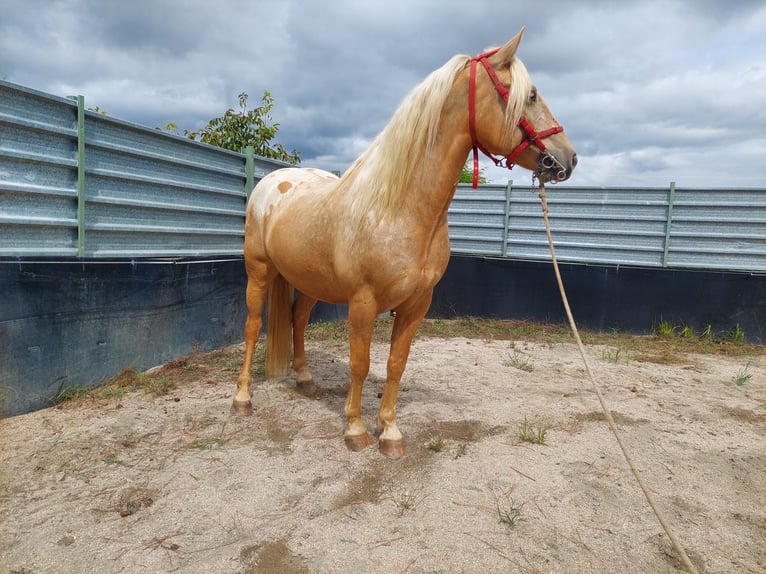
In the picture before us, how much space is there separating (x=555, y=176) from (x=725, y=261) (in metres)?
5.61

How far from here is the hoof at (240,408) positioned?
3.37 meters

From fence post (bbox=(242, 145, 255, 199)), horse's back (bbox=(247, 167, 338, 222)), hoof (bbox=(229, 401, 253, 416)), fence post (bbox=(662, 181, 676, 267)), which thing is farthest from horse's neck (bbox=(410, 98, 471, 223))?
fence post (bbox=(662, 181, 676, 267))

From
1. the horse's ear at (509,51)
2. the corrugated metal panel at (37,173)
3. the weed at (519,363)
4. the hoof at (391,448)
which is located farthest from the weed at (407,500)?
the corrugated metal panel at (37,173)

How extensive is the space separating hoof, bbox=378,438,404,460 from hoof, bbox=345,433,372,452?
4.5 inches

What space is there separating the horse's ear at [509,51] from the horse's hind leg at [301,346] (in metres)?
2.43

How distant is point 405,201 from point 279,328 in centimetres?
198

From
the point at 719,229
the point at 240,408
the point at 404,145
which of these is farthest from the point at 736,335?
the point at 240,408

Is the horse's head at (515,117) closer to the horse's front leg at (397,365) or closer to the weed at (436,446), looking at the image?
the horse's front leg at (397,365)

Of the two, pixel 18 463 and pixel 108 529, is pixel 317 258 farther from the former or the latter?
pixel 18 463

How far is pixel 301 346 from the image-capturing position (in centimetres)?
403

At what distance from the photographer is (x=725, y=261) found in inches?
244

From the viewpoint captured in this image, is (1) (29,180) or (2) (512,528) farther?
(1) (29,180)

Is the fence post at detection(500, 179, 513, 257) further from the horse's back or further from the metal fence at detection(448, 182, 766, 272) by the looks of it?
the horse's back

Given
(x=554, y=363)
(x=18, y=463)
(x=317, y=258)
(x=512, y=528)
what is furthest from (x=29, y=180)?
(x=554, y=363)
